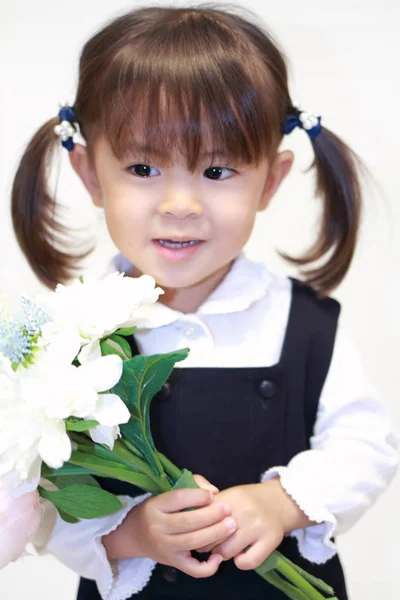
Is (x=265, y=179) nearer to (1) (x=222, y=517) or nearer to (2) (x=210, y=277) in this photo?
(2) (x=210, y=277)

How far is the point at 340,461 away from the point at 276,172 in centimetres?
28

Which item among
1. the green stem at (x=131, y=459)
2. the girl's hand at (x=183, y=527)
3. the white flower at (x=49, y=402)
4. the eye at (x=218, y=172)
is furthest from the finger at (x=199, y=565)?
the eye at (x=218, y=172)

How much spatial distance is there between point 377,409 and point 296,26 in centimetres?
60

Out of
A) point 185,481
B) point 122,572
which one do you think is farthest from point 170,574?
point 185,481

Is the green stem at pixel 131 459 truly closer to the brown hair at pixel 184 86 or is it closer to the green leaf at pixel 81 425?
the green leaf at pixel 81 425

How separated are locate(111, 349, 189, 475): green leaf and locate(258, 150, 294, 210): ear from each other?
0.27m

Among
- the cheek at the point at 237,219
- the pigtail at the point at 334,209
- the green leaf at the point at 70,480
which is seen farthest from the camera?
the pigtail at the point at 334,209

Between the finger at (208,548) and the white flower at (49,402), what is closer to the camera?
the white flower at (49,402)

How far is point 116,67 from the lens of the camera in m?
0.69

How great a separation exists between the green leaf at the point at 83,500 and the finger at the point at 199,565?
13 cm

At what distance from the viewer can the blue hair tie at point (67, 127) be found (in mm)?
753

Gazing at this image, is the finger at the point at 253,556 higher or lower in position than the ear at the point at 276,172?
lower

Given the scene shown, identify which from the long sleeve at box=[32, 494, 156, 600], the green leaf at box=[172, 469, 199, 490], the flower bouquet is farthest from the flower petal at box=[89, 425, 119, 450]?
the long sleeve at box=[32, 494, 156, 600]

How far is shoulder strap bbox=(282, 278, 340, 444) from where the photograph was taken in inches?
29.9
